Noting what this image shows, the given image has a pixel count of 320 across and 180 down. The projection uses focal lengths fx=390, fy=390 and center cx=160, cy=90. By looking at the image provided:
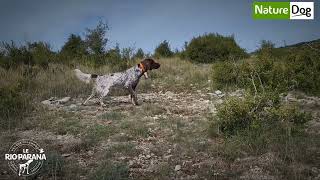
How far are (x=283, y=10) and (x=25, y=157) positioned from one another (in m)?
7.16

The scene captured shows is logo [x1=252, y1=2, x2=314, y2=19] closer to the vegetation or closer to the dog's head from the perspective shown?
the vegetation

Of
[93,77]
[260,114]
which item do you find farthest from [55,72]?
[260,114]

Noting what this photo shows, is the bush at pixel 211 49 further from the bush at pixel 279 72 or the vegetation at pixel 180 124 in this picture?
the bush at pixel 279 72

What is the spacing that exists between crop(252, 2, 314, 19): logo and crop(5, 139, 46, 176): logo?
6556 millimetres

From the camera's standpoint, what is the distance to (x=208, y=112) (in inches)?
313

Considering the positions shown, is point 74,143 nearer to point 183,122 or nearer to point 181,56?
point 183,122

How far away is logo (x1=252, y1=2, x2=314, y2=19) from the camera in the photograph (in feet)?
31.8

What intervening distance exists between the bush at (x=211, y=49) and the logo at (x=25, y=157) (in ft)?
42.6

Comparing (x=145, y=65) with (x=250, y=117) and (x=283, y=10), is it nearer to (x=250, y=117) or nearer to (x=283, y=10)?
(x=283, y=10)

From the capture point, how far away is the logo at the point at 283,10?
968 centimetres

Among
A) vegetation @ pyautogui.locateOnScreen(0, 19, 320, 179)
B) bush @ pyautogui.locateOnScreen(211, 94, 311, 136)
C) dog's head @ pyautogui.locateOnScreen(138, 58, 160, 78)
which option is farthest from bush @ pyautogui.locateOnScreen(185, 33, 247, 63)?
bush @ pyautogui.locateOnScreen(211, 94, 311, 136)

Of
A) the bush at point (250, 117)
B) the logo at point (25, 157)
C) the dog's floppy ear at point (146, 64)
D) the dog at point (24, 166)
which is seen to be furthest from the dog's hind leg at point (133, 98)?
the dog at point (24, 166)

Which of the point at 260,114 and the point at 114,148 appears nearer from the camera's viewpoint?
the point at 114,148

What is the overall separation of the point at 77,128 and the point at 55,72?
6276 millimetres
